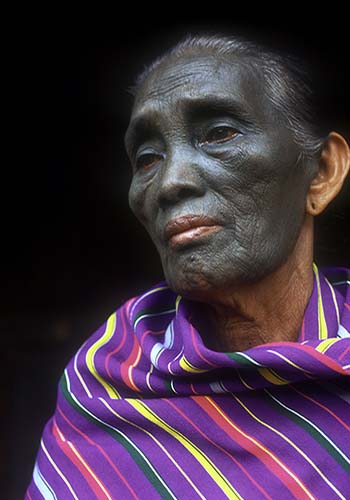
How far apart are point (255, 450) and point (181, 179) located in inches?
21.2

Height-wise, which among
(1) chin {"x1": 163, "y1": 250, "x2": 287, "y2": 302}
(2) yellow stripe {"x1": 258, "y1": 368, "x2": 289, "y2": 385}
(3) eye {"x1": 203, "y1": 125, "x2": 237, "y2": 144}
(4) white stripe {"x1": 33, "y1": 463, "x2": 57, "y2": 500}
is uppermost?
(3) eye {"x1": 203, "y1": 125, "x2": 237, "y2": 144}

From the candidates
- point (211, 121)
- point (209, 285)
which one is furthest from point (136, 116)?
point (209, 285)

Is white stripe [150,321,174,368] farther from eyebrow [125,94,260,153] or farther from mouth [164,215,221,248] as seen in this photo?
eyebrow [125,94,260,153]

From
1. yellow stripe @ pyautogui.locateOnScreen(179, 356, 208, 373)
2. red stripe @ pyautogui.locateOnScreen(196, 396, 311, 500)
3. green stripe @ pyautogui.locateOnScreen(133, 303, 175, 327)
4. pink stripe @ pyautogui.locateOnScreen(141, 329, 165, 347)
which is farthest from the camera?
green stripe @ pyautogui.locateOnScreen(133, 303, 175, 327)

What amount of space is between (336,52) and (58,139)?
130 cm

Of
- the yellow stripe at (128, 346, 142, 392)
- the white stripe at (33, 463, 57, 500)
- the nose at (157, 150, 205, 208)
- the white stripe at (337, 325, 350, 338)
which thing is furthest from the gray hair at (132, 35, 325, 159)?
the white stripe at (33, 463, 57, 500)

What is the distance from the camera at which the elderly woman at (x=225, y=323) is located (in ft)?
3.86

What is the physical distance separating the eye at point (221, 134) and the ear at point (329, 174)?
224 mm

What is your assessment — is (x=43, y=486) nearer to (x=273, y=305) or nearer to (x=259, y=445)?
(x=259, y=445)

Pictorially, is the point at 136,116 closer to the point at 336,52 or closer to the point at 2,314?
the point at 336,52

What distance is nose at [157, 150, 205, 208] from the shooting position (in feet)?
4.17

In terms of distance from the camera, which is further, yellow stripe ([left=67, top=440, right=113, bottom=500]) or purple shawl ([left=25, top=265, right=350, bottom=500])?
yellow stripe ([left=67, top=440, right=113, bottom=500])

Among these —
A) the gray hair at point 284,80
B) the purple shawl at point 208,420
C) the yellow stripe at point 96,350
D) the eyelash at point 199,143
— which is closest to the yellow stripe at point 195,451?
the purple shawl at point 208,420

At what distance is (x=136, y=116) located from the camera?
1432 millimetres
